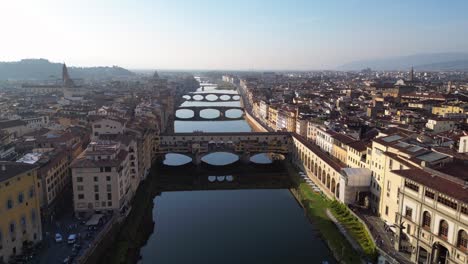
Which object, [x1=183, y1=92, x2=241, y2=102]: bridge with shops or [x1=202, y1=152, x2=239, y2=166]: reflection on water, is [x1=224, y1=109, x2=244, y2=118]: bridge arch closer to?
[x1=183, y1=92, x2=241, y2=102]: bridge with shops

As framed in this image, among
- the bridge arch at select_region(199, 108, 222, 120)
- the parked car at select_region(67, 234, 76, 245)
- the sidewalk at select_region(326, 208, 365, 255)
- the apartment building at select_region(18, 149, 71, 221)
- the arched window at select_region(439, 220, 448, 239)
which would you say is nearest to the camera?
the arched window at select_region(439, 220, 448, 239)

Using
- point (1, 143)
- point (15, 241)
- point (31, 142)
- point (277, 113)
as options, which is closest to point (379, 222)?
point (15, 241)

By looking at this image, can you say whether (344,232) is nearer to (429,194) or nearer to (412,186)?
(412,186)

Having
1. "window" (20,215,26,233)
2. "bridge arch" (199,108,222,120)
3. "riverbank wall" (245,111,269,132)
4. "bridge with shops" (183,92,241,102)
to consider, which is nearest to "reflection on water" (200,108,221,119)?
"bridge arch" (199,108,222,120)

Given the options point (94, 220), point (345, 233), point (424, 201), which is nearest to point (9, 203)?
point (94, 220)

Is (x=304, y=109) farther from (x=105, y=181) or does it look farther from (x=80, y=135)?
(x=105, y=181)

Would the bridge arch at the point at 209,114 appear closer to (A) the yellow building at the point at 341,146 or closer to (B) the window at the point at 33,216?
(A) the yellow building at the point at 341,146
